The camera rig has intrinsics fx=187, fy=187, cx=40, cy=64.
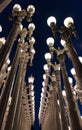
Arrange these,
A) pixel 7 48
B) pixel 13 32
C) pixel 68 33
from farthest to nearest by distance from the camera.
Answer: pixel 68 33
pixel 13 32
pixel 7 48

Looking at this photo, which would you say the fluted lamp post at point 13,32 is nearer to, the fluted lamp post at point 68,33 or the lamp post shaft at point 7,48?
the lamp post shaft at point 7,48

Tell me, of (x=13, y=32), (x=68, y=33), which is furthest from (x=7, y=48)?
(x=68, y=33)

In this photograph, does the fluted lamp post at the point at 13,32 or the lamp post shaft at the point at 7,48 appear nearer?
the lamp post shaft at the point at 7,48

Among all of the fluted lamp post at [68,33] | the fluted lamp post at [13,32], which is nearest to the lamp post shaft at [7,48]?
the fluted lamp post at [13,32]

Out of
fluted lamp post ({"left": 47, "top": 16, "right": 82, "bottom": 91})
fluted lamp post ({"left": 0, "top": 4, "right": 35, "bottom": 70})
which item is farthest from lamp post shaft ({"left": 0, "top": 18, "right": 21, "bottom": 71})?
fluted lamp post ({"left": 47, "top": 16, "right": 82, "bottom": 91})

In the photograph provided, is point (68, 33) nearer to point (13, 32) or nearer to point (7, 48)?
point (13, 32)

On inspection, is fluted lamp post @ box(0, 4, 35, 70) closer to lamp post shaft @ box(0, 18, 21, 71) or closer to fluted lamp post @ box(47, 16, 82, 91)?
lamp post shaft @ box(0, 18, 21, 71)

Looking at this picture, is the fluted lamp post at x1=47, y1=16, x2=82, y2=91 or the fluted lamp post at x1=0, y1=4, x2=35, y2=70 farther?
the fluted lamp post at x1=47, y1=16, x2=82, y2=91

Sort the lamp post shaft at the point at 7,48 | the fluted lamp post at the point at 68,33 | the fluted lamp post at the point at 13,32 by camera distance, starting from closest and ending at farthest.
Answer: the lamp post shaft at the point at 7,48
the fluted lamp post at the point at 13,32
the fluted lamp post at the point at 68,33

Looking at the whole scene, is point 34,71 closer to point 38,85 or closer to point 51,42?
point 38,85

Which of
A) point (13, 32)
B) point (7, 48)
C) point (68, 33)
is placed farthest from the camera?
point (68, 33)

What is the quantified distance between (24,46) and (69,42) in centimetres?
466

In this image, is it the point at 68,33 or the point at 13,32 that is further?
the point at 68,33

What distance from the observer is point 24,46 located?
1252 cm
